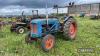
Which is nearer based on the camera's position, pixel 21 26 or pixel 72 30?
pixel 72 30

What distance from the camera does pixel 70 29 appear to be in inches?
446

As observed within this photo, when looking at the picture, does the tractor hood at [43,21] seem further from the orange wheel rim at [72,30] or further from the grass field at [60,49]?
the orange wheel rim at [72,30]

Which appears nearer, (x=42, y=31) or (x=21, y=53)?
(x=21, y=53)

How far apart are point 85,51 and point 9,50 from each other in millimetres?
3036

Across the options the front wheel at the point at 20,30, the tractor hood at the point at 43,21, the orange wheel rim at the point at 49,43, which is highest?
the tractor hood at the point at 43,21

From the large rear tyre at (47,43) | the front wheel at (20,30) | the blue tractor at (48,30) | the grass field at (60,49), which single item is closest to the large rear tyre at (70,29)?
the blue tractor at (48,30)

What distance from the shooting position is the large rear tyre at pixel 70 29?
10.6m

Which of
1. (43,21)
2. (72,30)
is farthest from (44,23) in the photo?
(72,30)

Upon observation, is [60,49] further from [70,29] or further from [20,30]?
[20,30]

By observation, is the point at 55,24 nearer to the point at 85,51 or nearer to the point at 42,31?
the point at 42,31

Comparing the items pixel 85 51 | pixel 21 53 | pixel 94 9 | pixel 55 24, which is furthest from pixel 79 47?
pixel 94 9

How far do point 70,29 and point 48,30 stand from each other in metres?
1.73

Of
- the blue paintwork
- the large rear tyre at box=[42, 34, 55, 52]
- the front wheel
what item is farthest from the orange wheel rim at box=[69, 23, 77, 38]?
the front wheel

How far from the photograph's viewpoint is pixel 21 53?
8.64 meters
